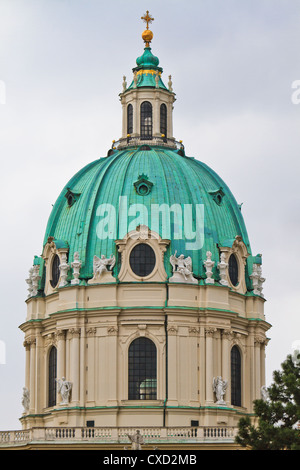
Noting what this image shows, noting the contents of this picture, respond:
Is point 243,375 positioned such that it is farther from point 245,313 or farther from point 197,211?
point 197,211

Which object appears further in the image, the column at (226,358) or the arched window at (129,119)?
the arched window at (129,119)

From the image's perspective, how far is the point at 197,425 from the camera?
8506 cm

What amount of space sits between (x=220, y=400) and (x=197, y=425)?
2.11 metres

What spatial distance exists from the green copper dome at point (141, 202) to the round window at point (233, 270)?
118cm

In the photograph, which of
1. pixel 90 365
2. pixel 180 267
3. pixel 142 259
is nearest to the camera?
pixel 90 365

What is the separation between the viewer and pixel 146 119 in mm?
94625

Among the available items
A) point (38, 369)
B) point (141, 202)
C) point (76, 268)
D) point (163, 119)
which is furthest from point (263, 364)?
point (163, 119)

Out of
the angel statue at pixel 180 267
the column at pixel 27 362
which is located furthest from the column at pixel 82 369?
the angel statue at pixel 180 267

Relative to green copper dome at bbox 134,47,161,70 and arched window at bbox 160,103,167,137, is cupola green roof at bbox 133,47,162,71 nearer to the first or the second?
green copper dome at bbox 134,47,161,70

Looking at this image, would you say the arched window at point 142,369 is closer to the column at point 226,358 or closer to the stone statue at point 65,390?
the stone statue at point 65,390

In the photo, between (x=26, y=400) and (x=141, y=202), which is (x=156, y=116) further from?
(x=26, y=400)

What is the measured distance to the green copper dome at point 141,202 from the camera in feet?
290

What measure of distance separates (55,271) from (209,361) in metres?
11.0
